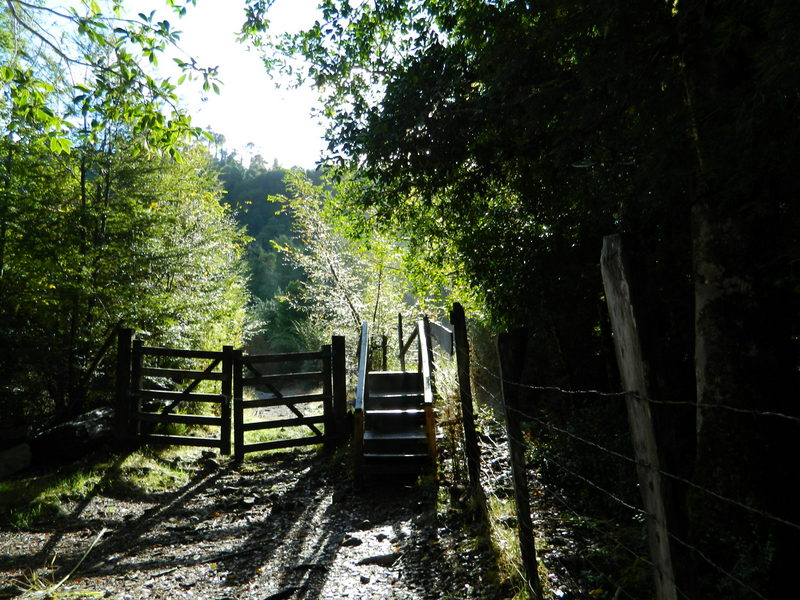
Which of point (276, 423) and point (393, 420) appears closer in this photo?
point (393, 420)

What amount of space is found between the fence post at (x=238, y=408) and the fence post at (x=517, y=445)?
5.81 m

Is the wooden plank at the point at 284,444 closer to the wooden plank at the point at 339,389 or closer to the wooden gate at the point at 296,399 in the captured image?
the wooden gate at the point at 296,399

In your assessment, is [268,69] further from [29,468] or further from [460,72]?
[29,468]

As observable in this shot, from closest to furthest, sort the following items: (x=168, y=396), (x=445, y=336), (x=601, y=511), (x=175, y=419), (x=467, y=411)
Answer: (x=467, y=411), (x=601, y=511), (x=445, y=336), (x=175, y=419), (x=168, y=396)

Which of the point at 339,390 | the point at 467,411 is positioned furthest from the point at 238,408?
the point at 467,411

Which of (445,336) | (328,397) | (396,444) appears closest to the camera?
(445,336)

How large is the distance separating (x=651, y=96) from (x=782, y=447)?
2653 mm

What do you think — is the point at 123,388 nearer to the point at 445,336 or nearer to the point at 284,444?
the point at 284,444

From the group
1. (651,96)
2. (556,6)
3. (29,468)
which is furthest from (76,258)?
(651,96)

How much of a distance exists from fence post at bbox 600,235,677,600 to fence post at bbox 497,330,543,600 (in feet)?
4.86

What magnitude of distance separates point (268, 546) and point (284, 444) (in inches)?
142

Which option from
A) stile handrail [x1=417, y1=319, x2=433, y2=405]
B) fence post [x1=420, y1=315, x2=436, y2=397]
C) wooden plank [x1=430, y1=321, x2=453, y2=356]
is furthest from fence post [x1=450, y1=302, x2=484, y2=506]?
fence post [x1=420, y1=315, x2=436, y2=397]

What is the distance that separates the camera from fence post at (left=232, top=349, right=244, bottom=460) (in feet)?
27.3

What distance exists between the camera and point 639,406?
1830 millimetres
